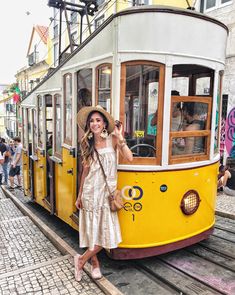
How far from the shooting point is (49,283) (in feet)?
10.6

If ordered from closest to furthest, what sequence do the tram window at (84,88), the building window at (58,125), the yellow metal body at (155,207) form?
1. the yellow metal body at (155,207)
2. the tram window at (84,88)
3. the building window at (58,125)

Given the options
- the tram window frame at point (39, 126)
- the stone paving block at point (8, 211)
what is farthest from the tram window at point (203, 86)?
the stone paving block at point (8, 211)

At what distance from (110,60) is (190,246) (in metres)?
2.80

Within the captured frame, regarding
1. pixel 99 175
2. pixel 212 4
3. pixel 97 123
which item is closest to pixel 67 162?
pixel 99 175

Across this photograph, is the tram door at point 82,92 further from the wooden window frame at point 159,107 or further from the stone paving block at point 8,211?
the stone paving block at point 8,211

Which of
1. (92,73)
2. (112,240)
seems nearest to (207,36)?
(92,73)

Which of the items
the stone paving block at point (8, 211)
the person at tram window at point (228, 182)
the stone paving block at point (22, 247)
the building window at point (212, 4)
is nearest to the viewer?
the stone paving block at point (22, 247)

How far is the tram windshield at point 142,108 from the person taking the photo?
3453mm

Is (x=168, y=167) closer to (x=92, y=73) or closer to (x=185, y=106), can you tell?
(x=185, y=106)

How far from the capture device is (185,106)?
380cm

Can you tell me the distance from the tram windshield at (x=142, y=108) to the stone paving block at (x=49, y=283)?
1.58m

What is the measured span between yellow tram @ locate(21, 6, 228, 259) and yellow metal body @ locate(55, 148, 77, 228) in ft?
1.81

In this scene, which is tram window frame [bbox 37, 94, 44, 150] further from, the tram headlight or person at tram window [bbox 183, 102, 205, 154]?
the tram headlight

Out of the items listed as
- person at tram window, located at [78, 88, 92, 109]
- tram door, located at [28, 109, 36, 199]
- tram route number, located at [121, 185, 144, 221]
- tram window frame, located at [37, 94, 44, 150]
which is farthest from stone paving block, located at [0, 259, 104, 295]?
tram door, located at [28, 109, 36, 199]
